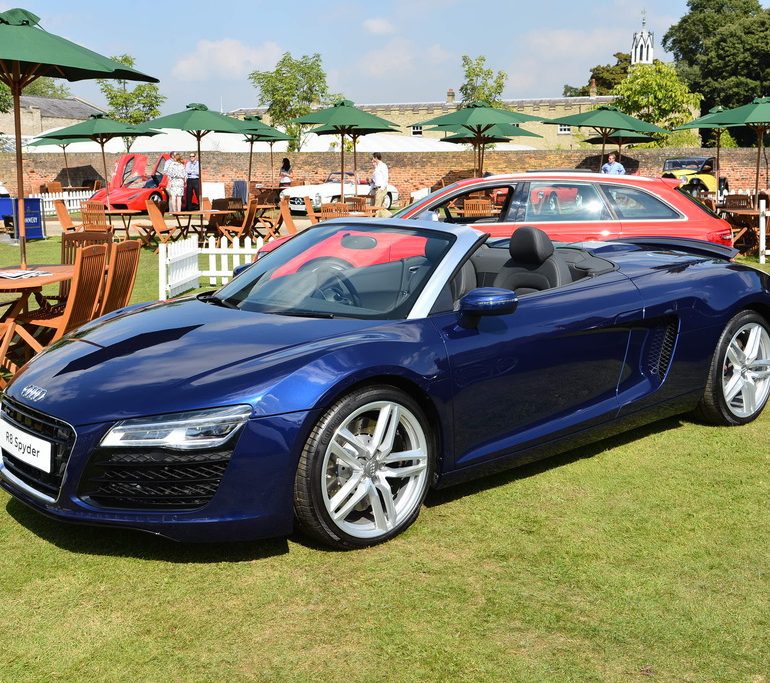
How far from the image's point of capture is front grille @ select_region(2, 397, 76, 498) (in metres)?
3.60

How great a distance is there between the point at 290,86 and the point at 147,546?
49217 mm

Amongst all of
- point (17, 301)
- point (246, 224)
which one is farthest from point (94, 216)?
point (17, 301)

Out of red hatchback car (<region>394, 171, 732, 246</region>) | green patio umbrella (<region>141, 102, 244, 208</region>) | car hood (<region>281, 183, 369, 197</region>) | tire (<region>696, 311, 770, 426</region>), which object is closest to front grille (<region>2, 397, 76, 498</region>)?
tire (<region>696, 311, 770, 426</region>)

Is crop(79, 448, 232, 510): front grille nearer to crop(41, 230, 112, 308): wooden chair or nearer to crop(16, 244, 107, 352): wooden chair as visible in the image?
crop(16, 244, 107, 352): wooden chair

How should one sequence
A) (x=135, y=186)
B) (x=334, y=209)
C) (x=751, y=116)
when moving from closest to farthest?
(x=334, y=209)
(x=751, y=116)
(x=135, y=186)

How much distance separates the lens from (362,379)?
378cm

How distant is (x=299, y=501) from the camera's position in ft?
12.1

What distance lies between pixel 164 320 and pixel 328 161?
99.5ft

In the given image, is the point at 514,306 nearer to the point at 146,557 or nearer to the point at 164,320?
the point at 164,320

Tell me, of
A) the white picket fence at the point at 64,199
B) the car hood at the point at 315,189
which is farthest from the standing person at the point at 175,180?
the white picket fence at the point at 64,199

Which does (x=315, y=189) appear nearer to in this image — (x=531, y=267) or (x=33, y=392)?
(x=531, y=267)

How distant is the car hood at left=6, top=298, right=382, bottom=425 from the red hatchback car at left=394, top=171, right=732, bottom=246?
520 centimetres

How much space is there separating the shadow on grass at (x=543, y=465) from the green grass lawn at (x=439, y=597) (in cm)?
3

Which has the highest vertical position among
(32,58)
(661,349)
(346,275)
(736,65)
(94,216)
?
(736,65)
